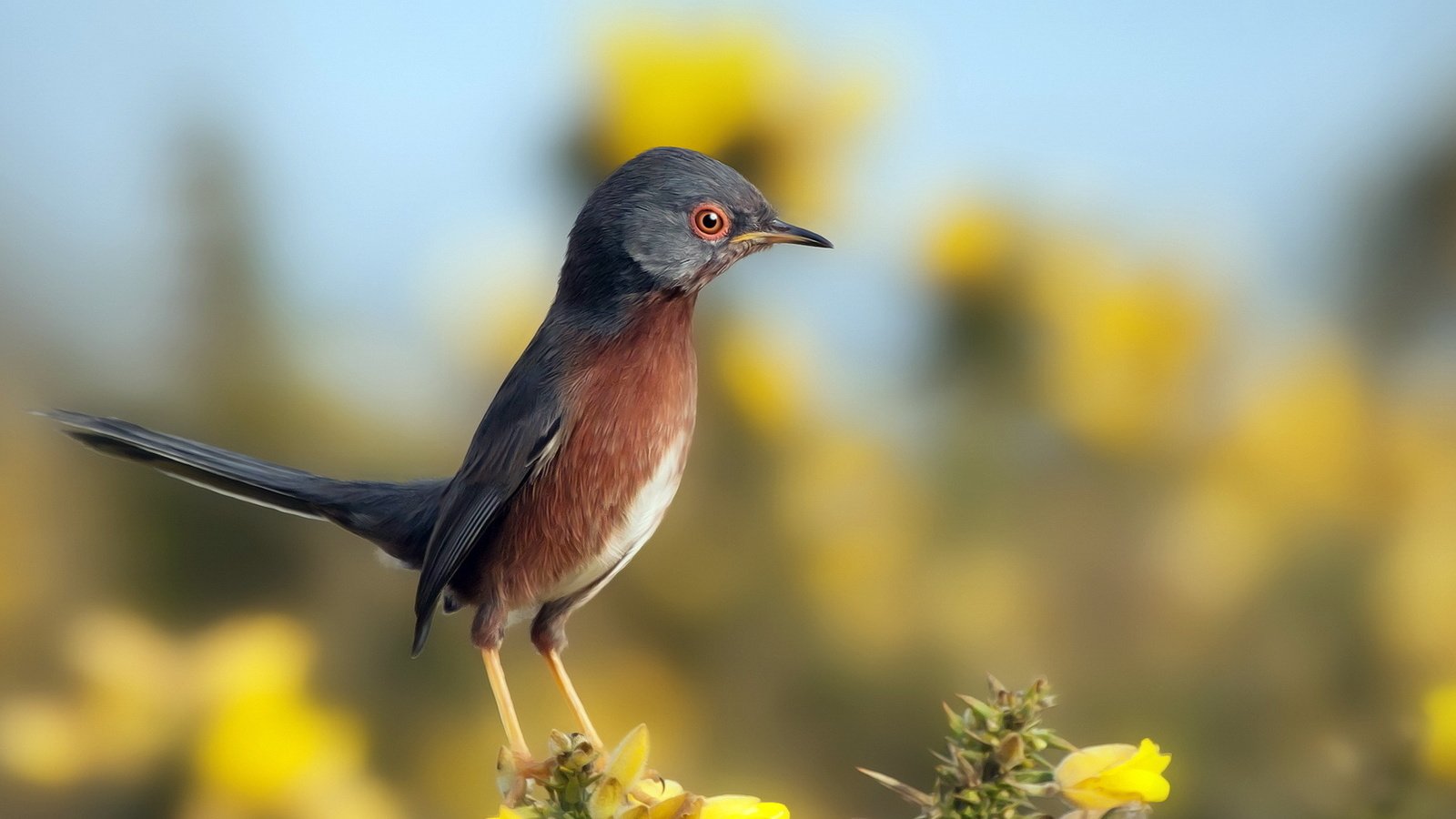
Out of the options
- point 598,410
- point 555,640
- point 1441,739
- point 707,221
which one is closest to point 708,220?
point 707,221

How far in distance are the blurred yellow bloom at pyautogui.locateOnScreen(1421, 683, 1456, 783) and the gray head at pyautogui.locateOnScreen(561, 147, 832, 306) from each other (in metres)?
0.69

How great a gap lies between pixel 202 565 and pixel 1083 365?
1099 mm

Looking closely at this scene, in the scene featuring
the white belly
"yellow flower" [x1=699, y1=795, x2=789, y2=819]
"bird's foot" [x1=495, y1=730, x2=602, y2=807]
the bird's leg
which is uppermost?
the white belly

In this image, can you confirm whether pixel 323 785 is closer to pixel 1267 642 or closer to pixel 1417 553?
pixel 1267 642

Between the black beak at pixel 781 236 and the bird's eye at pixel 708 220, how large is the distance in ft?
0.05

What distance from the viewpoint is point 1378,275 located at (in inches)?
72.2

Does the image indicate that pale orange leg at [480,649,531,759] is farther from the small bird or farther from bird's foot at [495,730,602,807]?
bird's foot at [495,730,602,807]

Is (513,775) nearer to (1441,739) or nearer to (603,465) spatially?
(603,465)

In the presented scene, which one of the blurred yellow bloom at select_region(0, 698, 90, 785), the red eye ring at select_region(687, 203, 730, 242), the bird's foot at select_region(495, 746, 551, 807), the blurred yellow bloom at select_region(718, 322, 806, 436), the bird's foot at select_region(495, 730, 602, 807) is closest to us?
the bird's foot at select_region(495, 730, 602, 807)

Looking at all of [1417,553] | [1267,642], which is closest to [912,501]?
[1267,642]

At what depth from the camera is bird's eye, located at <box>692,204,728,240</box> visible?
0.96 metres

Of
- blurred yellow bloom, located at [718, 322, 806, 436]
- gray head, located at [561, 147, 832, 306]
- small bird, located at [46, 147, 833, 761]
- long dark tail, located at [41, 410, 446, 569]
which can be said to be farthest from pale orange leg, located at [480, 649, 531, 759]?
blurred yellow bloom, located at [718, 322, 806, 436]

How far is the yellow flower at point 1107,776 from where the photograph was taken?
662mm

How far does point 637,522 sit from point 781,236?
232 mm
